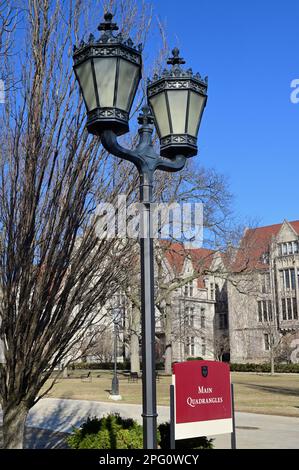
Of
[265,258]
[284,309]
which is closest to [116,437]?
[265,258]

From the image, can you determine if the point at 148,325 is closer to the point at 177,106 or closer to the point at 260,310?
the point at 177,106

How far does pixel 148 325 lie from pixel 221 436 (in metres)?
9.37

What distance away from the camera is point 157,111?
4.23 meters

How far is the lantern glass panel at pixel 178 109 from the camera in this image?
4.13m

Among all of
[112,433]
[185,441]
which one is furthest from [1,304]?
[185,441]

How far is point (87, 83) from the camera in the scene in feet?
12.7

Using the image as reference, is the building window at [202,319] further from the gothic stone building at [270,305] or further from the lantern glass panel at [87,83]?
the lantern glass panel at [87,83]

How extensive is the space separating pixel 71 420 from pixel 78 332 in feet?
35.5

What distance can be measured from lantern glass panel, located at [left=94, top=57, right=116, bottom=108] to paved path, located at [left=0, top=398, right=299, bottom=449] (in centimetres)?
823

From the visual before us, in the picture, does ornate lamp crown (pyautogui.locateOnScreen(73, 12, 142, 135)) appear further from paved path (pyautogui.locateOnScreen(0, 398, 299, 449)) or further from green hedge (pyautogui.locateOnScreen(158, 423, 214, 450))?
paved path (pyautogui.locateOnScreen(0, 398, 299, 449))

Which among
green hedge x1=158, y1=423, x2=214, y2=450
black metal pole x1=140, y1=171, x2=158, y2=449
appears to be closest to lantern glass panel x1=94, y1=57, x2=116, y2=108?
black metal pole x1=140, y1=171, x2=158, y2=449

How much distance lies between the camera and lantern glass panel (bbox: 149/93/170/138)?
13.7 ft

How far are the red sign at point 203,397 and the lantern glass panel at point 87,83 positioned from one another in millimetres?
2936

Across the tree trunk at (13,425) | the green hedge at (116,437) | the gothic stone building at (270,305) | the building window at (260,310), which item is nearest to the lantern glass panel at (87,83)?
the tree trunk at (13,425)
